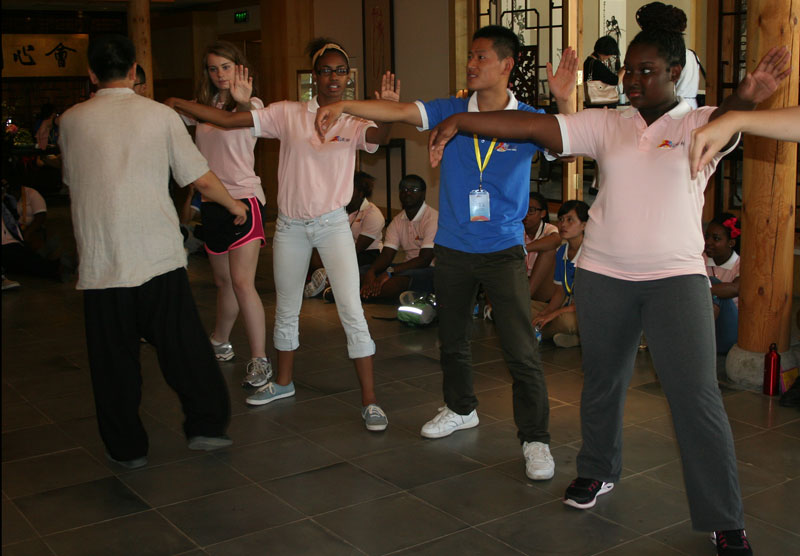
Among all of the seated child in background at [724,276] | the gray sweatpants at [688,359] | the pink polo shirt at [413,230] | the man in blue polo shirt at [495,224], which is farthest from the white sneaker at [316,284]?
the gray sweatpants at [688,359]

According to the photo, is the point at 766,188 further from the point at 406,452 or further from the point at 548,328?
the point at 406,452

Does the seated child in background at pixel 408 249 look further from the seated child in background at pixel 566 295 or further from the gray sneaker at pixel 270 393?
the gray sneaker at pixel 270 393

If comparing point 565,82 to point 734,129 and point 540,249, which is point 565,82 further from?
point 540,249

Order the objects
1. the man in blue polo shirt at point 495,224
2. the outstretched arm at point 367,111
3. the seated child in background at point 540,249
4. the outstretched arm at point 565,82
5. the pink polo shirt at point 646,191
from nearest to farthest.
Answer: the pink polo shirt at point 646,191 → the outstretched arm at point 367,111 → the outstretched arm at point 565,82 → the man in blue polo shirt at point 495,224 → the seated child in background at point 540,249

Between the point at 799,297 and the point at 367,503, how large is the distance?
476 centimetres

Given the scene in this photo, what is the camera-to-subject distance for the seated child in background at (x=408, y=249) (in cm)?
677

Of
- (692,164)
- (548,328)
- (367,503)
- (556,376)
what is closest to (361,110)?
(692,164)

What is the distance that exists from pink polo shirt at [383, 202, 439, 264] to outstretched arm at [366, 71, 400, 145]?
284 centimetres

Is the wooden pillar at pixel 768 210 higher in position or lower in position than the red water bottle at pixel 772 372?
higher

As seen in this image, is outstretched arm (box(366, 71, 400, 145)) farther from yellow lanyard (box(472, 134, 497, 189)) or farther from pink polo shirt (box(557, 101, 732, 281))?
pink polo shirt (box(557, 101, 732, 281))

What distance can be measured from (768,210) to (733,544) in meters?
2.25

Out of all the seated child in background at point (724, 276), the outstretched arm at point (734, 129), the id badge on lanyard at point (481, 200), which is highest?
the outstretched arm at point (734, 129)

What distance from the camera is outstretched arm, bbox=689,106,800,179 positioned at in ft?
7.71

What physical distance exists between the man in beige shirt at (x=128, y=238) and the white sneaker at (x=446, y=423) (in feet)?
3.21
